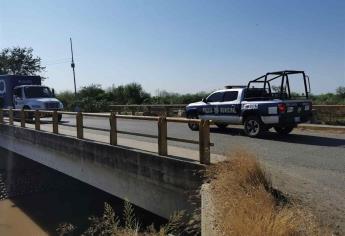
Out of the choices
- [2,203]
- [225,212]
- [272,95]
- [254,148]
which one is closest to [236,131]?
[272,95]

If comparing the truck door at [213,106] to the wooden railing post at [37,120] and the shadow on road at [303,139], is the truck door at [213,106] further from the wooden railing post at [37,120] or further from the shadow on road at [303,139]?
the wooden railing post at [37,120]

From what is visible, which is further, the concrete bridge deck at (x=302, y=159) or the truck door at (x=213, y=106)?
the truck door at (x=213, y=106)

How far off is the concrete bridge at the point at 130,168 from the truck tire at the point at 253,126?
17.1 ft

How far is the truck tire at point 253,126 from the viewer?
14484 mm

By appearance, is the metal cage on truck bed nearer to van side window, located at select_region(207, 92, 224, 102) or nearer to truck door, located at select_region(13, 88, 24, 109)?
van side window, located at select_region(207, 92, 224, 102)

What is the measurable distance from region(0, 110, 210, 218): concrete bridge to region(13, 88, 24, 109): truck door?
1071 cm

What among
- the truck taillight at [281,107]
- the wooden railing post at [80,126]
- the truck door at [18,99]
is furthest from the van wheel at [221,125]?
the truck door at [18,99]

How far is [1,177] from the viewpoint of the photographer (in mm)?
21516

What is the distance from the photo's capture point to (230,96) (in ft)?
52.9

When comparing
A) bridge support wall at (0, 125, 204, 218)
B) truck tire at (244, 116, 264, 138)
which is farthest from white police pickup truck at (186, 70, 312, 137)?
bridge support wall at (0, 125, 204, 218)

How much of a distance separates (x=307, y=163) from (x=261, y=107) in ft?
16.6

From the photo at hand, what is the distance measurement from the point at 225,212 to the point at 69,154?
8.91 meters

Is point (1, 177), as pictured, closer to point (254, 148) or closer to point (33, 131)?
point (33, 131)

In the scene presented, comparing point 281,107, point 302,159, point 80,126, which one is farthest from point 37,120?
point 302,159
